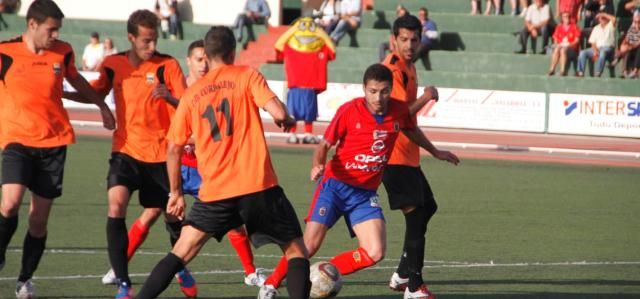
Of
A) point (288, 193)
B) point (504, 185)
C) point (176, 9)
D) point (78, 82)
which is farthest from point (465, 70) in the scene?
point (78, 82)

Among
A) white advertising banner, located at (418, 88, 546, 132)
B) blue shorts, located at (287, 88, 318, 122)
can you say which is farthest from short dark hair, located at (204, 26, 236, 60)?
white advertising banner, located at (418, 88, 546, 132)

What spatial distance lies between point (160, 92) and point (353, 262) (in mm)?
1814

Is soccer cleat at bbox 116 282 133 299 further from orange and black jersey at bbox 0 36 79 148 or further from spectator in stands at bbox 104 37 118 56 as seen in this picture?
spectator in stands at bbox 104 37 118 56

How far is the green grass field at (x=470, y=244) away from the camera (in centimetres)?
984

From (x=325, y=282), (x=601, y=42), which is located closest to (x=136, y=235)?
(x=325, y=282)

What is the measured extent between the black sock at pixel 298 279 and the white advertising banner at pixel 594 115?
63.1ft

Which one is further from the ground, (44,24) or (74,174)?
(44,24)

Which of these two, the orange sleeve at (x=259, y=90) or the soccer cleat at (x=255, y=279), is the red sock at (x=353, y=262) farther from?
the orange sleeve at (x=259, y=90)

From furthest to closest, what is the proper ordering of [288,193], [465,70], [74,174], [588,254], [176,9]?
[176,9] → [465,70] → [74,174] → [288,193] → [588,254]

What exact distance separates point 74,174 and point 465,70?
601 inches

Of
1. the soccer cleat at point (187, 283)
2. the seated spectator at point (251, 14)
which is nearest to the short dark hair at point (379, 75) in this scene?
the soccer cleat at point (187, 283)

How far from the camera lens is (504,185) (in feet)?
Answer: 58.2

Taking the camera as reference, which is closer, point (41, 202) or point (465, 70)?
point (41, 202)

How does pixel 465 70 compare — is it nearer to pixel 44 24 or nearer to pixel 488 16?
pixel 488 16
